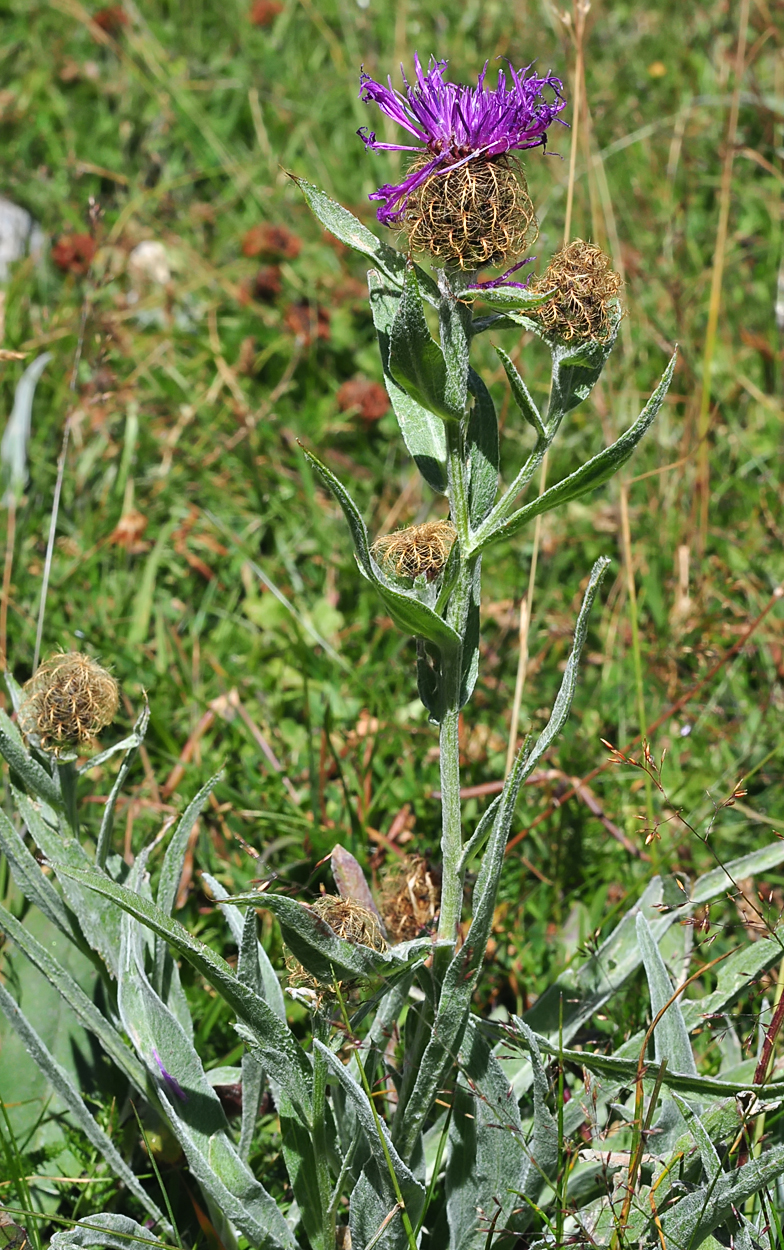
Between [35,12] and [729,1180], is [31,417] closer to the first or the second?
[35,12]

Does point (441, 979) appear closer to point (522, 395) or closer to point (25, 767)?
point (25, 767)

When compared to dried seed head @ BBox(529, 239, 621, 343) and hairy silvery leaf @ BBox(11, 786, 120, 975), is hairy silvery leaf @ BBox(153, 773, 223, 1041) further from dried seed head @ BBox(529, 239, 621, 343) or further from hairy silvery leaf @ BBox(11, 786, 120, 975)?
dried seed head @ BBox(529, 239, 621, 343)

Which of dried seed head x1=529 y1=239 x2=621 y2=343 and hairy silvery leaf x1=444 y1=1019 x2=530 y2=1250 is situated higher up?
dried seed head x1=529 y1=239 x2=621 y2=343

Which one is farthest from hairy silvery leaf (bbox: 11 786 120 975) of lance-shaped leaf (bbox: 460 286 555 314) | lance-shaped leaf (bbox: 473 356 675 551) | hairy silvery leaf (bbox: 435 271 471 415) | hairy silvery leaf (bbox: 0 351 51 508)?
hairy silvery leaf (bbox: 0 351 51 508)

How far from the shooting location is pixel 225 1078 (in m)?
1.93

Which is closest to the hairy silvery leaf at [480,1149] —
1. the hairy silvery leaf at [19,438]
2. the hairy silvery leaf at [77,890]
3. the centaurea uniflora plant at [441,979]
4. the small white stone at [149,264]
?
the centaurea uniflora plant at [441,979]

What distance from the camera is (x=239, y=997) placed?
5.07 ft

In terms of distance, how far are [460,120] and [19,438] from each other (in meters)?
2.33

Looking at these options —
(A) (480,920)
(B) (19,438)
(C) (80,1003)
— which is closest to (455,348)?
(A) (480,920)

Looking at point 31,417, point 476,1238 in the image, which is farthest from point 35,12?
point 476,1238

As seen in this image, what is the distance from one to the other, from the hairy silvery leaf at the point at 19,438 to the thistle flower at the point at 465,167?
85.5 inches

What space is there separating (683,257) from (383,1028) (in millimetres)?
3569

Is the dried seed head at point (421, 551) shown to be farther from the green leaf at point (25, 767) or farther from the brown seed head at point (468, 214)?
the green leaf at point (25, 767)

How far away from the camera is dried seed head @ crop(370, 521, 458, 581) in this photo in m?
1.61
